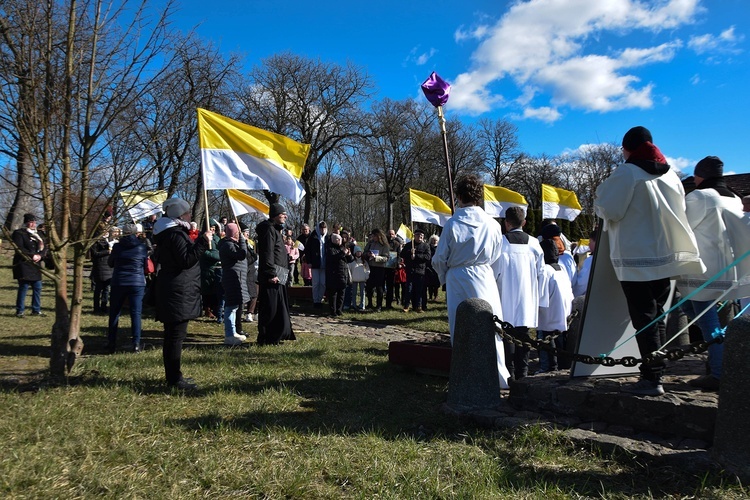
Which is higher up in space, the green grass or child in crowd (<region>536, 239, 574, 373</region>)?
child in crowd (<region>536, 239, 574, 373</region>)

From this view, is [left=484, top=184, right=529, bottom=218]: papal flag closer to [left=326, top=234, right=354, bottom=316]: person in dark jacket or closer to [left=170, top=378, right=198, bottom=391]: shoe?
[left=326, top=234, right=354, bottom=316]: person in dark jacket

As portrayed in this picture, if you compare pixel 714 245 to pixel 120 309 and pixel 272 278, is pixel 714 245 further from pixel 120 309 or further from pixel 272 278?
pixel 120 309

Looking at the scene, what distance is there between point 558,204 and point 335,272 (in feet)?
26.1

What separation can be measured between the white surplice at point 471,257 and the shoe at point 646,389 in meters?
1.38

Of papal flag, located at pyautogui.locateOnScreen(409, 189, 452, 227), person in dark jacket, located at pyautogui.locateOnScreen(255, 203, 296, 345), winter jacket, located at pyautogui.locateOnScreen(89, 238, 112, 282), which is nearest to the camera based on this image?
person in dark jacket, located at pyautogui.locateOnScreen(255, 203, 296, 345)

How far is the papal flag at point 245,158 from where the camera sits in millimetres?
8219

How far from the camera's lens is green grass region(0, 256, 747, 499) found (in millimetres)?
3229

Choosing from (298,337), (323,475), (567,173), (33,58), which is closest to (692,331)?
(298,337)

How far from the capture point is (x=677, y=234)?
4195 millimetres

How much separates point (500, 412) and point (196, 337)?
239 inches

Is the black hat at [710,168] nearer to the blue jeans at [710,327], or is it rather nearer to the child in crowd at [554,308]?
the blue jeans at [710,327]

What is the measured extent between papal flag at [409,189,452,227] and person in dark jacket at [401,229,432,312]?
5.17ft

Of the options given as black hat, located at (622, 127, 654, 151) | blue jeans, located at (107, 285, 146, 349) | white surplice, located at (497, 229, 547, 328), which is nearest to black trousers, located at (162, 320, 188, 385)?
blue jeans, located at (107, 285, 146, 349)

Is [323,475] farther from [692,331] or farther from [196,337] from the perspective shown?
[692,331]
